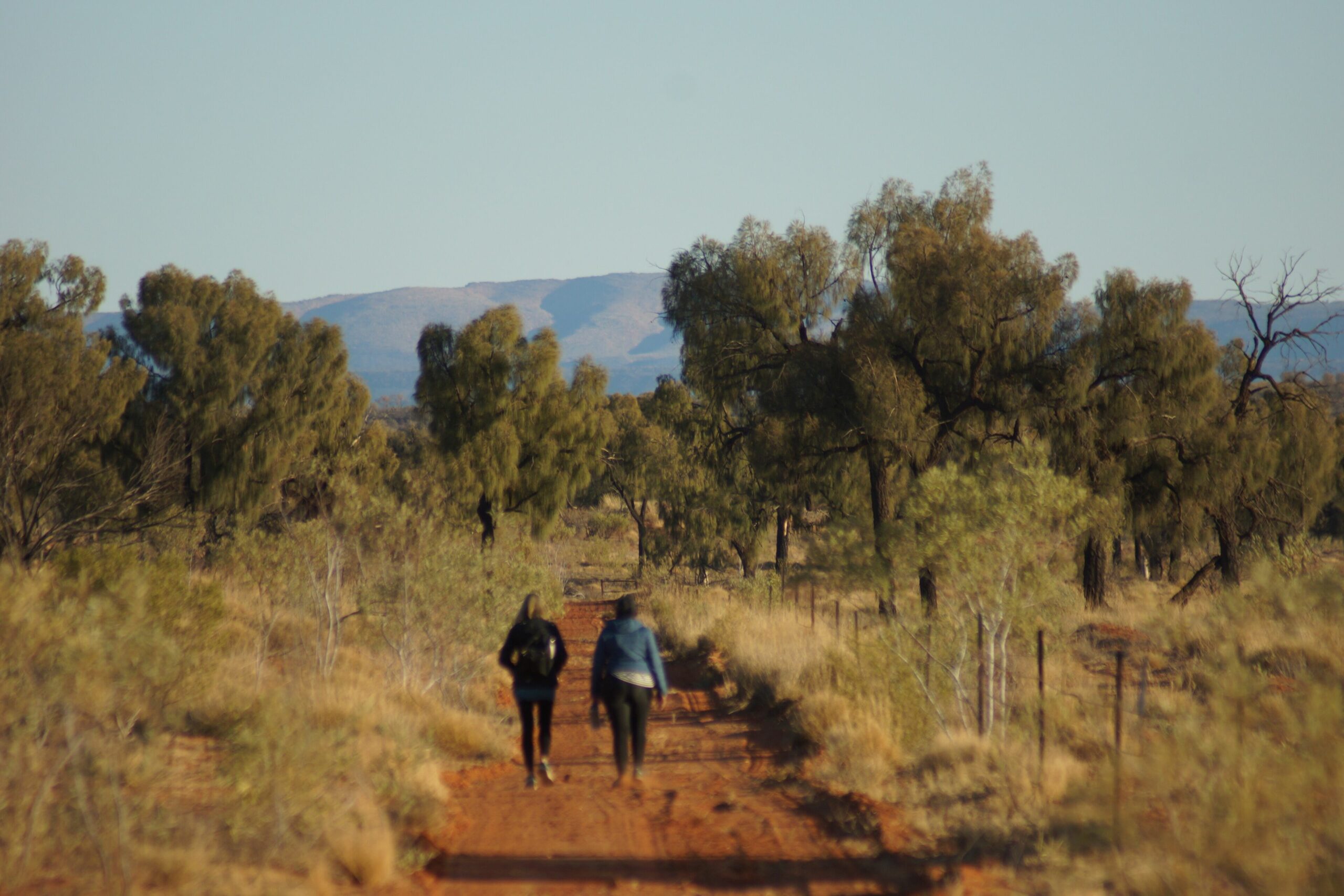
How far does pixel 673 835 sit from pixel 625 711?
117 cm

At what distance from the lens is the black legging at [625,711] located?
8664mm

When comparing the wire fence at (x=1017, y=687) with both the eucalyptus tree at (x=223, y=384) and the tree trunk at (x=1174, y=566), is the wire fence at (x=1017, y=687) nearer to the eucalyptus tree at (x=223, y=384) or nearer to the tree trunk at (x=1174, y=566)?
the eucalyptus tree at (x=223, y=384)

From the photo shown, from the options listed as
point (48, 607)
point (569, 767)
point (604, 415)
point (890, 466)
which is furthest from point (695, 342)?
point (48, 607)

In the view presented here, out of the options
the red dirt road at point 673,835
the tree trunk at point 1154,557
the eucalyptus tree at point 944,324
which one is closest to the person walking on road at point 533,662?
the red dirt road at point 673,835

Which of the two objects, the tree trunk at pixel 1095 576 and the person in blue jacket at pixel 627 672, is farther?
the tree trunk at pixel 1095 576

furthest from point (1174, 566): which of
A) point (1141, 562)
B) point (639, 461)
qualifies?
point (639, 461)

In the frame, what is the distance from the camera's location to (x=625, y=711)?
882 centimetres

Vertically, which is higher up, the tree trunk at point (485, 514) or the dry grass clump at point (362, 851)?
the tree trunk at point (485, 514)

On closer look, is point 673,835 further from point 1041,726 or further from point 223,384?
point 223,384

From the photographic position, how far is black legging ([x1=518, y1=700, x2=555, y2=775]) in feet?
29.4

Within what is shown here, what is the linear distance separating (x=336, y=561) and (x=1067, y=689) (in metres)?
10.5

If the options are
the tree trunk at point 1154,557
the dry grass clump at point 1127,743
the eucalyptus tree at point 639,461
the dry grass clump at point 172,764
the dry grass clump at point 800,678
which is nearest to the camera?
the dry grass clump at point 1127,743

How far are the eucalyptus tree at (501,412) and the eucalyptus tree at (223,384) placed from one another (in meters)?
4.11

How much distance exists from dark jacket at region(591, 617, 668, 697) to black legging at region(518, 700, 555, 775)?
0.59 metres
